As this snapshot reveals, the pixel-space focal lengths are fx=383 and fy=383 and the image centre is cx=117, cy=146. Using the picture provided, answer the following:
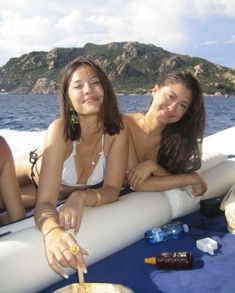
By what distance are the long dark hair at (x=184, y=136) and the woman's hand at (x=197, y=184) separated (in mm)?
79

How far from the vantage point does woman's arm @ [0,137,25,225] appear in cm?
234

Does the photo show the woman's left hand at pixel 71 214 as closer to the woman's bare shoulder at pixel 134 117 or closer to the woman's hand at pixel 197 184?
the woman's hand at pixel 197 184

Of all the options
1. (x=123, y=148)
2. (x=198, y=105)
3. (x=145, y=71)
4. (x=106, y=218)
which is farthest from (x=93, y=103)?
(x=145, y=71)

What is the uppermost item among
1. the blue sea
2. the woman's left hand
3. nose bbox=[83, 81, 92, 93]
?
nose bbox=[83, 81, 92, 93]

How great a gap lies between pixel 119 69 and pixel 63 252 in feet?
302

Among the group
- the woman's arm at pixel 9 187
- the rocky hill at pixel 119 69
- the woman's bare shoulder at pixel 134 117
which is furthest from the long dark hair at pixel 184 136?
the rocky hill at pixel 119 69

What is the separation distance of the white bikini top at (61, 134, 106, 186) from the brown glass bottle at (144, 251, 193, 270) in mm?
730

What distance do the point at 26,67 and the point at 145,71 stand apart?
30.2m

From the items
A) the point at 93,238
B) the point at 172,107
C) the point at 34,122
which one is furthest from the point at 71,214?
the point at 34,122

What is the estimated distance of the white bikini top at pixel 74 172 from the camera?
8.41 feet

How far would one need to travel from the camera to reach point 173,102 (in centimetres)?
283

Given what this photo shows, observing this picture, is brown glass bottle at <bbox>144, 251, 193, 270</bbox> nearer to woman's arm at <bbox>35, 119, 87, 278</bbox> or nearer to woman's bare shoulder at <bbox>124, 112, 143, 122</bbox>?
woman's arm at <bbox>35, 119, 87, 278</bbox>

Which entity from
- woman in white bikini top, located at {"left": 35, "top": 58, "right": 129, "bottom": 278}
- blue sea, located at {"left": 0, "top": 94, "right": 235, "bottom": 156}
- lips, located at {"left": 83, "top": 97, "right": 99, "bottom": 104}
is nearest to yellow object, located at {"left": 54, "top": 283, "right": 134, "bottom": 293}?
woman in white bikini top, located at {"left": 35, "top": 58, "right": 129, "bottom": 278}

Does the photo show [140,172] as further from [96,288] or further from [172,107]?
[96,288]
